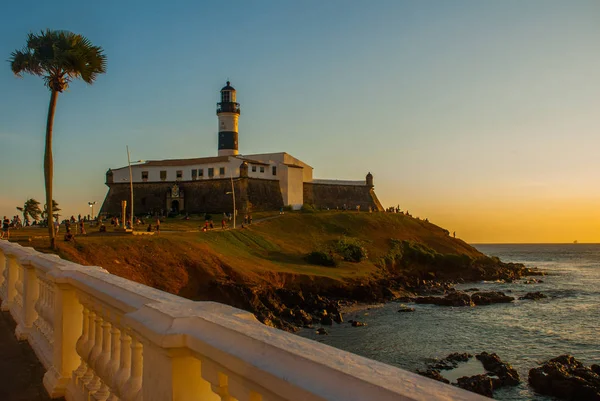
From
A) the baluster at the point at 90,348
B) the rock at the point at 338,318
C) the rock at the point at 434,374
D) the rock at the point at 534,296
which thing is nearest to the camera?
the baluster at the point at 90,348

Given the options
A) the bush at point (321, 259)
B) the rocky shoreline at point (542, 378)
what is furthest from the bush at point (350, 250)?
the rocky shoreline at point (542, 378)

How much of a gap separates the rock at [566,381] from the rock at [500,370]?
2.04ft

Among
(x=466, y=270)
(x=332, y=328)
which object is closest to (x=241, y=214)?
(x=466, y=270)

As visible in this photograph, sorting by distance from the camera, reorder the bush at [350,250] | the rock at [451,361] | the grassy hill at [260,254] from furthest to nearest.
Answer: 1. the bush at [350,250]
2. the grassy hill at [260,254]
3. the rock at [451,361]

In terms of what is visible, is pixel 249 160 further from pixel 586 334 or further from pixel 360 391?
A: pixel 360 391

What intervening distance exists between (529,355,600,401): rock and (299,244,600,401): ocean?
1.61ft

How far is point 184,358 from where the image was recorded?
2.49 metres

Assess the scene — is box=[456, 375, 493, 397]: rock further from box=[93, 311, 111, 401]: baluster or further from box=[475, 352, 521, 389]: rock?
box=[93, 311, 111, 401]: baluster

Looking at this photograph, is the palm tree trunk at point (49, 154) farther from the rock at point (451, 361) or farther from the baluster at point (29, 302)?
the baluster at point (29, 302)

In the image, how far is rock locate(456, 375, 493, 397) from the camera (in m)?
18.0

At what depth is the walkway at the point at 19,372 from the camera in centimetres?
498

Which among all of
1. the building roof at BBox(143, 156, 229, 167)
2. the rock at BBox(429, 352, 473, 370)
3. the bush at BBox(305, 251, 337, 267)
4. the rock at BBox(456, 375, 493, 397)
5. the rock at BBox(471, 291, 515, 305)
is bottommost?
the rock at BBox(471, 291, 515, 305)

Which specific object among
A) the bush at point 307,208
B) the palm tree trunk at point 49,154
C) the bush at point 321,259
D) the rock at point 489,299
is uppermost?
the palm tree trunk at point 49,154

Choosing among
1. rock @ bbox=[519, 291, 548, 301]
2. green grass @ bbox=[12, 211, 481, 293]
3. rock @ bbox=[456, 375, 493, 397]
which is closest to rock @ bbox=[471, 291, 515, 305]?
rock @ bbox=[519, 291, 548, 301]
